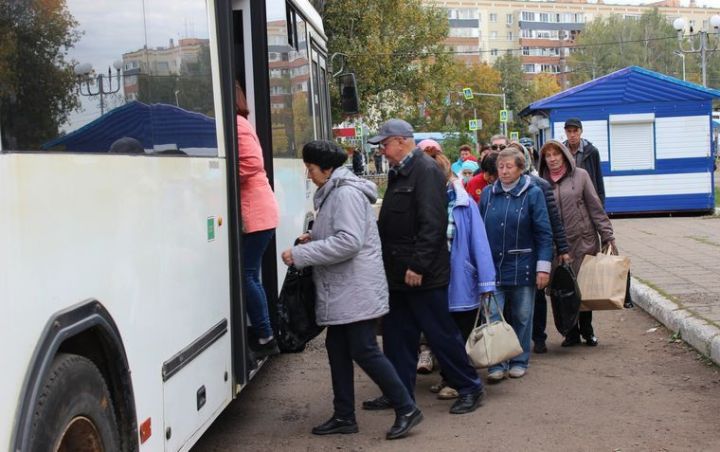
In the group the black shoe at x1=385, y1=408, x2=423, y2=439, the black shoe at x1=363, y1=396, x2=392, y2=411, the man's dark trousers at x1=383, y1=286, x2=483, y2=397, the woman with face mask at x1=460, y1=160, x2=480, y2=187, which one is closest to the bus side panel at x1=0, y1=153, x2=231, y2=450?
the black shoe at x1=385, y1=408, x2=423, y2=439

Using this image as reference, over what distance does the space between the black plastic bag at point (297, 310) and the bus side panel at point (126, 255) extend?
1.67ft

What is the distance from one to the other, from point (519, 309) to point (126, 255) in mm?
4323

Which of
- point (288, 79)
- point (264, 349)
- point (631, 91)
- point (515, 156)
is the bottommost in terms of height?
point (264, 349)

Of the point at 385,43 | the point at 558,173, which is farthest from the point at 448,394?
the point at 385,43

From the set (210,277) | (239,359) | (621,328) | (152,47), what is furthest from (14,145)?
(621,328)

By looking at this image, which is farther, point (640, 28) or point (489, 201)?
point (640, 28)

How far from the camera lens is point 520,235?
23.6 ft

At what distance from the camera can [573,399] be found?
6723mm

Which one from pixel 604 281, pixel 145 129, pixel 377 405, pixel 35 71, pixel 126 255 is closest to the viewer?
pixel 35 71

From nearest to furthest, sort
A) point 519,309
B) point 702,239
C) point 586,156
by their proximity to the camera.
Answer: point 519,309 < point 586,156 < point 702,239

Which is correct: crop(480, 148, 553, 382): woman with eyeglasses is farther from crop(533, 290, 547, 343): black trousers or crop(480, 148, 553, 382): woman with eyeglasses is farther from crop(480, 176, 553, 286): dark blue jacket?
crop(533, 290, 547, 343): black trousers

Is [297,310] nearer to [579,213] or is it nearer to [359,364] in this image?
[359,364]

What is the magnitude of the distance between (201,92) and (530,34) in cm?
13177

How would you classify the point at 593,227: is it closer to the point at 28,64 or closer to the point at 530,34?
the point at 28,64
